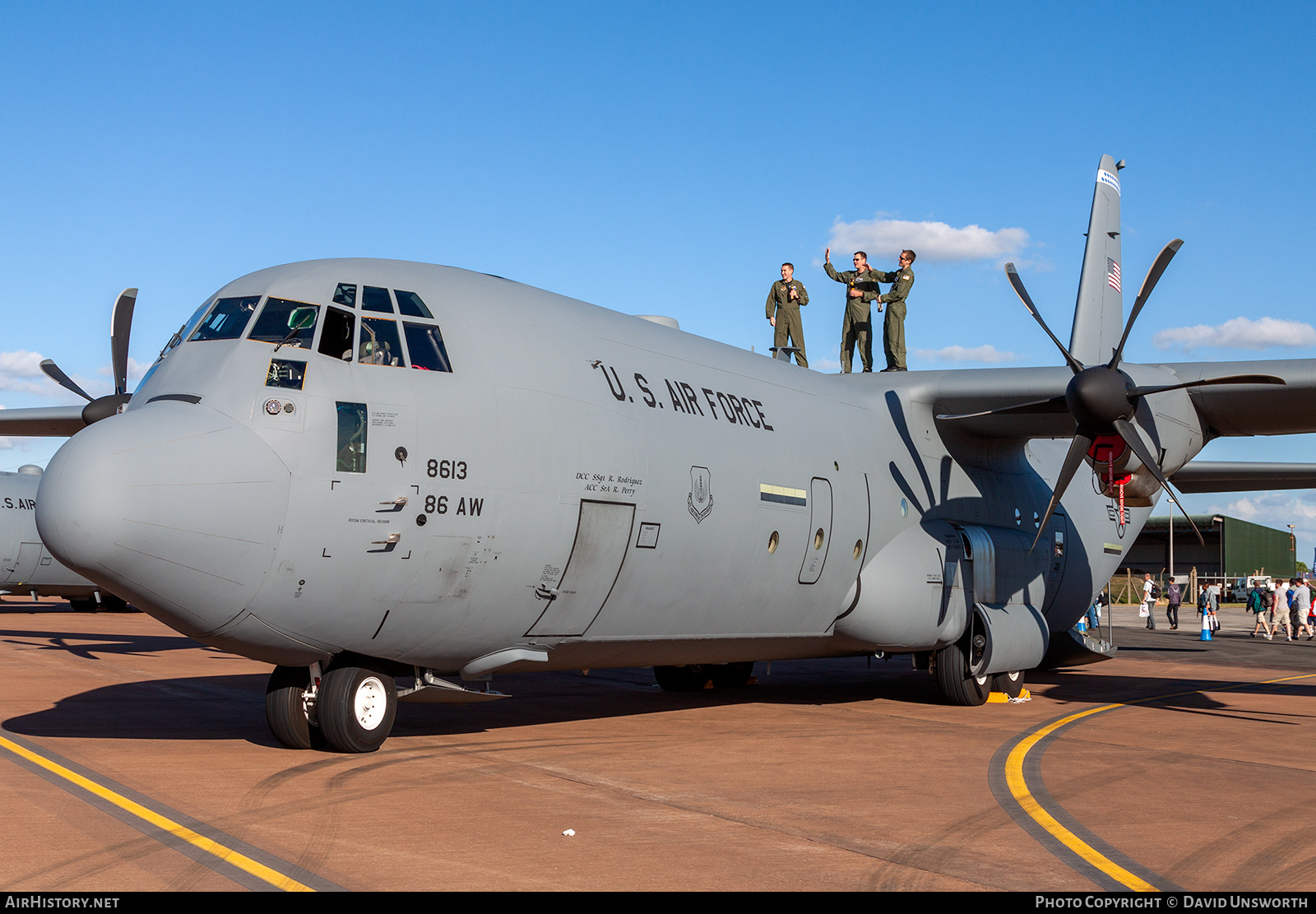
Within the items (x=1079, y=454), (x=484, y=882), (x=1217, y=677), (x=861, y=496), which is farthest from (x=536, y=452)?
(x=1217, y=677)

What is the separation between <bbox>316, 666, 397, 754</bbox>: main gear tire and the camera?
Answer: 9445 mm

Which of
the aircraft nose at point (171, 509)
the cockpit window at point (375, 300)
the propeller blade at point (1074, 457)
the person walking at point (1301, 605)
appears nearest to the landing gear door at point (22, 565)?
the cockpit window at point (375, 300)

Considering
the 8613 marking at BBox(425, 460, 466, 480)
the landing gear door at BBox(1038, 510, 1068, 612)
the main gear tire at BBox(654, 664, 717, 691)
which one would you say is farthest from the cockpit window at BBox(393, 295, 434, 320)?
the landing gear door at BBox(1038, 510, 1068, 612)

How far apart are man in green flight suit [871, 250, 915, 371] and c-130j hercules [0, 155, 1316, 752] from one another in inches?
87.4

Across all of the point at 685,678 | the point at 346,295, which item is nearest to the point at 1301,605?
the point at 685,678

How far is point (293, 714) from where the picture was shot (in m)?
9.79

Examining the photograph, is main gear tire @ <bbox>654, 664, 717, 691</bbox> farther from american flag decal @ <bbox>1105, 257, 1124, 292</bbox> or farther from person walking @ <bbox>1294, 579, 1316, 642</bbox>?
person walking @ <bbox>1294, 579, 1316, 642</bbox>

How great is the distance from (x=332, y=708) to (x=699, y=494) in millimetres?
3807

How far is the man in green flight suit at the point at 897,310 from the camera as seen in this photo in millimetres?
17500

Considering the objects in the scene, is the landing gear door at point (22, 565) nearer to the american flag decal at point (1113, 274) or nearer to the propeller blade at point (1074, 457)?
the american flag decal at point (1113, 274)

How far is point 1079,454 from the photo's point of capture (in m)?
13.9
